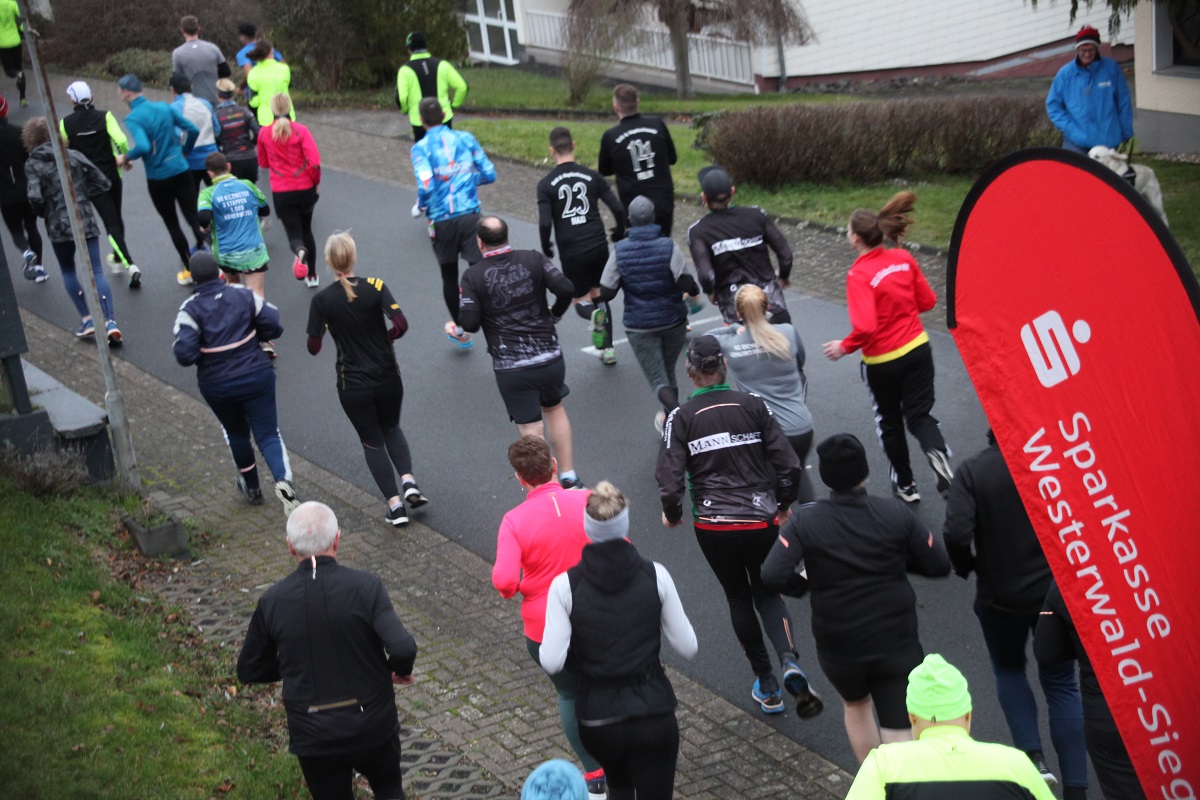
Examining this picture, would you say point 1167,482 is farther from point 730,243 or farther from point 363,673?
point 730,243

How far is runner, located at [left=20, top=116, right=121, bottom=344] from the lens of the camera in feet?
41.5

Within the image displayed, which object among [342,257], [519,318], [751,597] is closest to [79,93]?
[342,257]

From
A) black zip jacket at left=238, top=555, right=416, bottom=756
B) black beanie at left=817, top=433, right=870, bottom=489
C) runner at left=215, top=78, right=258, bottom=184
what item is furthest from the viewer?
runner at left=215, top=78, right=258, bottom=184

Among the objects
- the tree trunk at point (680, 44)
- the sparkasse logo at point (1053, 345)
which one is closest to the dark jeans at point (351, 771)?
the sparkasse logo at point (1053, 345)

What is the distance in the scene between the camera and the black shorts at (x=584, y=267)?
1128 centimetres

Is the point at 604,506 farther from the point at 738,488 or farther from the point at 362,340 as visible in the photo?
the point at 362,340

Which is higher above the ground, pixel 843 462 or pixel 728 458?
pixel 843 462

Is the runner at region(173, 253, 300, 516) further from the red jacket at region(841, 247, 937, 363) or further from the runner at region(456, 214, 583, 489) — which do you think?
the red jacket at region(841, 247, 937, 363)

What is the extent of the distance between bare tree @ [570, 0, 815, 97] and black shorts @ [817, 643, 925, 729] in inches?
963

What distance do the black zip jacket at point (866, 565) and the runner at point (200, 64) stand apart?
46.6 feet

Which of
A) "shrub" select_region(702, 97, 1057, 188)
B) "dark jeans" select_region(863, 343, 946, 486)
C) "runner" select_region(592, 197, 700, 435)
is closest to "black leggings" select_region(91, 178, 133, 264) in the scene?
"runner" select_region(592, 197, 700, 435)

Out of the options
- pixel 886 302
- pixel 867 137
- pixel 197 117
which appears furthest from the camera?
pixel 867 137

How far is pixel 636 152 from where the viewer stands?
12.3 metres

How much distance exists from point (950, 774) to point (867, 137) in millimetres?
14597
